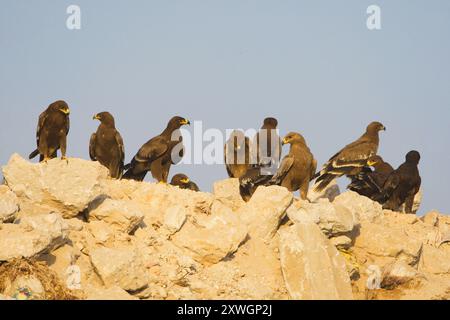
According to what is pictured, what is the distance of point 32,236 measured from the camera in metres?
13.6

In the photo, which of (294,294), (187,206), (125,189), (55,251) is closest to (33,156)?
(125,189)

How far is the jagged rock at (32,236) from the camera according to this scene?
13375mm

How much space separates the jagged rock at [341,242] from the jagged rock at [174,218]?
3119mm

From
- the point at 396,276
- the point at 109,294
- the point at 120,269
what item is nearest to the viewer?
the point at 109,294

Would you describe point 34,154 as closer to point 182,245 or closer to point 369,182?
point 182,245

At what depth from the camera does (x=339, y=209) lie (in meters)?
18.0

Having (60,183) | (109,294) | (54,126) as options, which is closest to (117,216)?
(60,183)

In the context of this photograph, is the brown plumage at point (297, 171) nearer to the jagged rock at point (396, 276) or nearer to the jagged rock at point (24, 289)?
the jagged rock at point (396, 276)

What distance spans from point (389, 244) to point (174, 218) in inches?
192

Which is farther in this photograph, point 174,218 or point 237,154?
point 237,154

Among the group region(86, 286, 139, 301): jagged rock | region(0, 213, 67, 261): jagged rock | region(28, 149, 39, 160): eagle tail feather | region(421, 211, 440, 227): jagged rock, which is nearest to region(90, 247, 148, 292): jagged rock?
region(86, 286, 139, 301): jagged rock

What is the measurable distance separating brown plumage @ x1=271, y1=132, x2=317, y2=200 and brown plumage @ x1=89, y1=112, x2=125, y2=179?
3645 millimetres
